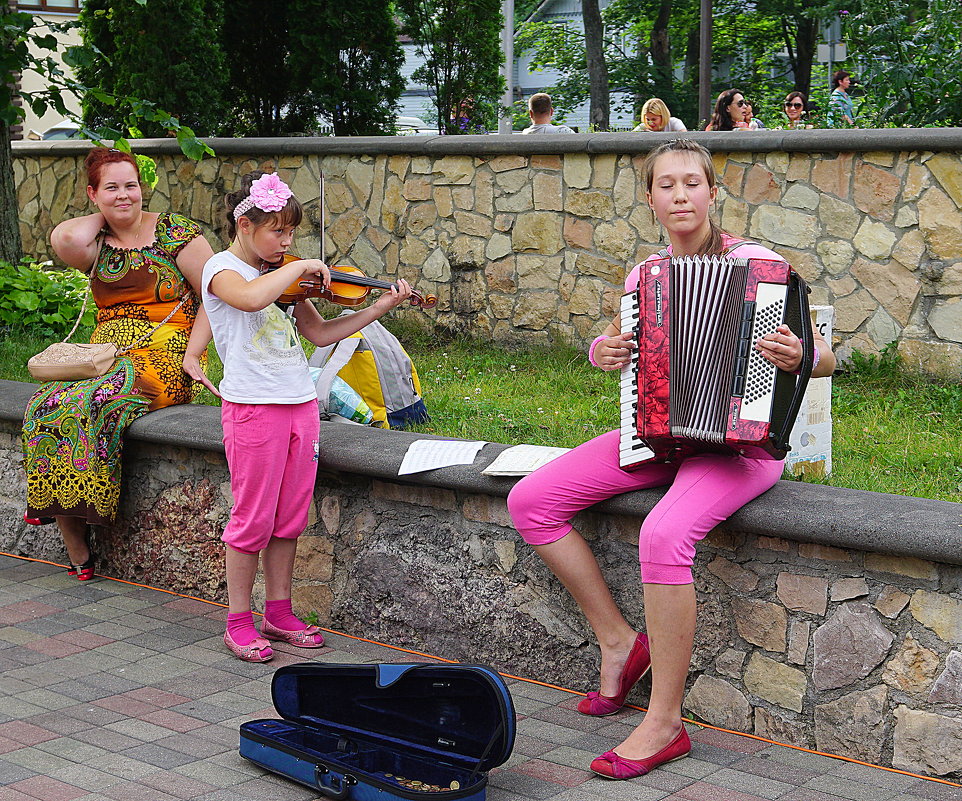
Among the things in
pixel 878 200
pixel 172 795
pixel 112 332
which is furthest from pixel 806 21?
pixel 172 795

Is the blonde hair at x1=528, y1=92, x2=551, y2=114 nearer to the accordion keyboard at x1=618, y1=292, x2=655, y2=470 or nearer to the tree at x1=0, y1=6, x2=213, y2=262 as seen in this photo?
the tree at x1=0, y1=6, x2=213, y2=262

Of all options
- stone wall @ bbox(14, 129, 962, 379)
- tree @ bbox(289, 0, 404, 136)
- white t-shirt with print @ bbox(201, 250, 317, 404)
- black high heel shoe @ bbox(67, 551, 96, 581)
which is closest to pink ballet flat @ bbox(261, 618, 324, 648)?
white t-shirt with print @ bbox(201, 250, 317, 404)

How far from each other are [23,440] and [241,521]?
1.39m

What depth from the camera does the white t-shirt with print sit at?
443 centimetres

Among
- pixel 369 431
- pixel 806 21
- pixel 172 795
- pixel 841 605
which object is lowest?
pixel 172 795

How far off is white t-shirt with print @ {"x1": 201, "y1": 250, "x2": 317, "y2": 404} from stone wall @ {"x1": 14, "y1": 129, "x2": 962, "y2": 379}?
362cm

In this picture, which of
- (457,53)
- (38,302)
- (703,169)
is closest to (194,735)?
(703,169)

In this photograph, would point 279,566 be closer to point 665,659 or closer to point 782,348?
point 665,659

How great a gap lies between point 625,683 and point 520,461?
796mm

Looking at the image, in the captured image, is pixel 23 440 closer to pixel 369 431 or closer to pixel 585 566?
pixel 369 431

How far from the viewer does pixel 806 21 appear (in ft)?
84.0

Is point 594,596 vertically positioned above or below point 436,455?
below

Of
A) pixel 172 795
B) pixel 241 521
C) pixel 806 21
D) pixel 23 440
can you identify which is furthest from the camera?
pixel 806 21

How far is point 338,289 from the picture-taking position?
454cm
